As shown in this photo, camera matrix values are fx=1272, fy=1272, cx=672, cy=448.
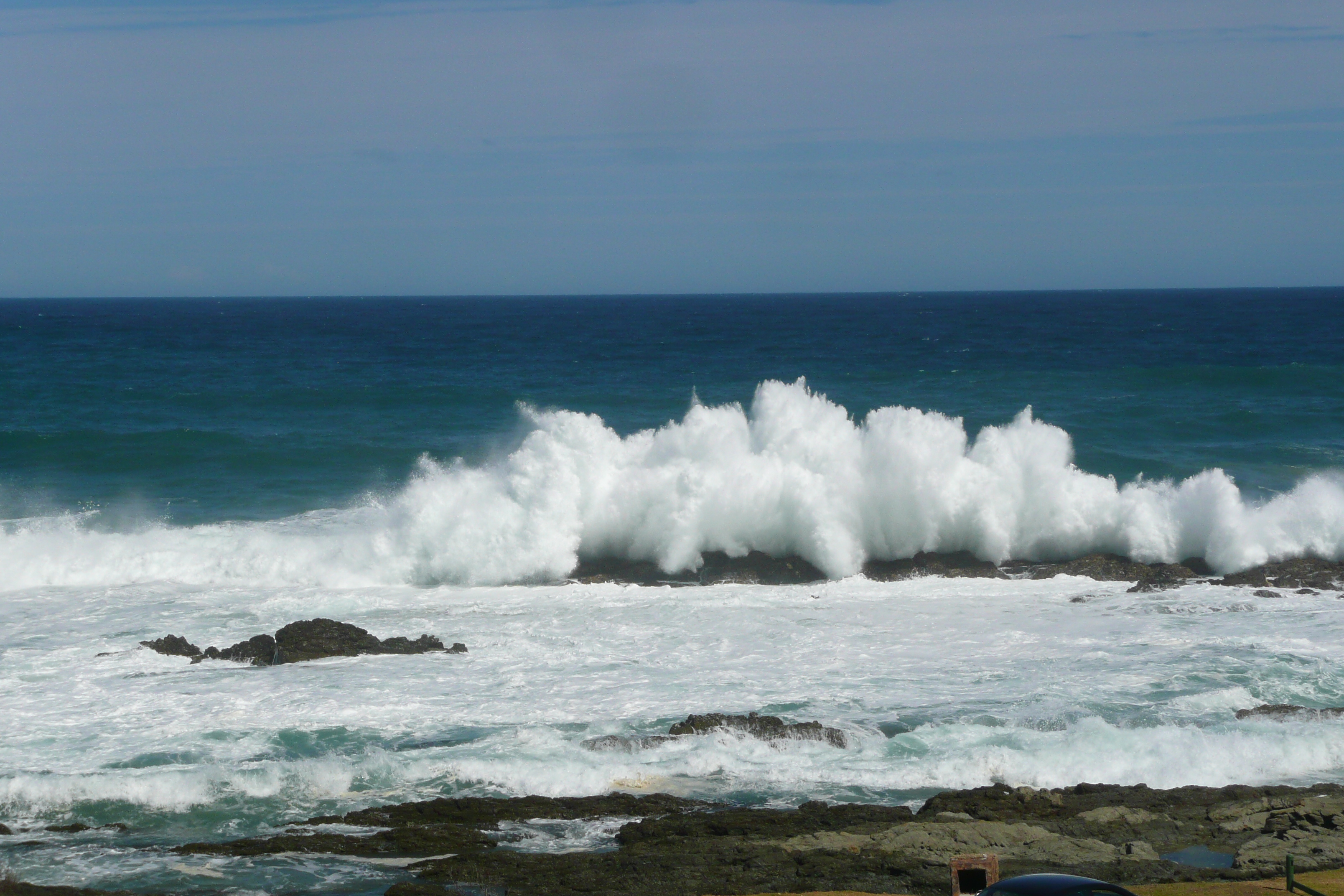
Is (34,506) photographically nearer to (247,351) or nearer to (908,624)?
(908,624)

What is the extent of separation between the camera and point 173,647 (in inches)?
738

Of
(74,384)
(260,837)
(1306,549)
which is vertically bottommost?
(260,837)

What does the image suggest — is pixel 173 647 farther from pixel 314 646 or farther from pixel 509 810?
pixel 509 810

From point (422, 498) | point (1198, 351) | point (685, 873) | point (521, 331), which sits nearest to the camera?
point (685, 873)

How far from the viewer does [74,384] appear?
53.2 m

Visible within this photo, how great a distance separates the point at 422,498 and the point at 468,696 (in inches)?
382

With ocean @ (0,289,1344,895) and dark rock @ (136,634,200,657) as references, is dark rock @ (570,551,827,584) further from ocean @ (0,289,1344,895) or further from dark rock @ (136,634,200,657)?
dark rock @ (136,634,200,657)

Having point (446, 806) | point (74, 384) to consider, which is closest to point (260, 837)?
point (446, 806)

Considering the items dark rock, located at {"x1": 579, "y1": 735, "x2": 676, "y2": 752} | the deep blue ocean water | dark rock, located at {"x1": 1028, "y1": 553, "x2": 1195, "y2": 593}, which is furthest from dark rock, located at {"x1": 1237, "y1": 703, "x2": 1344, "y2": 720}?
the deep blue ocean water

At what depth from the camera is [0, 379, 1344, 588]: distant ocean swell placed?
24625 millimetres

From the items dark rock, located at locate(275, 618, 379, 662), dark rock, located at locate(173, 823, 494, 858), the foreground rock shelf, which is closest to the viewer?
dark rock, located at locate(173, 823, 494, 858)

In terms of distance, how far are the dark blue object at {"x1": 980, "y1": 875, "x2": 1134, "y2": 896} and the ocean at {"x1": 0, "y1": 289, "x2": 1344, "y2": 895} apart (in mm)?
4681

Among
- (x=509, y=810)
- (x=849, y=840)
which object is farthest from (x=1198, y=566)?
(x=509, y=810)

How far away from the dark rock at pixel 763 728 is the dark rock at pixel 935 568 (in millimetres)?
9179
